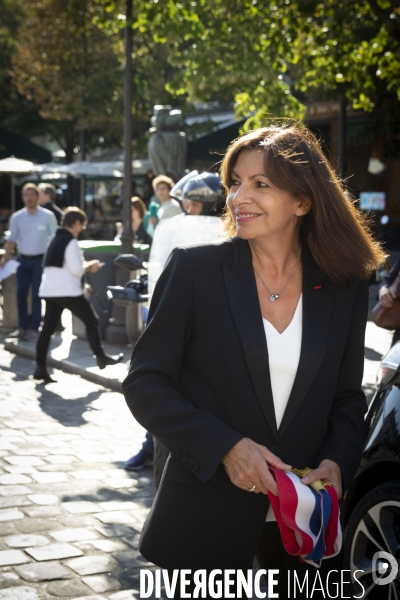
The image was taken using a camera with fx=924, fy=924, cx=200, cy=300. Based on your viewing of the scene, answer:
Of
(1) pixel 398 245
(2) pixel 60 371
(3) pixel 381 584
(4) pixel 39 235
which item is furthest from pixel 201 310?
(1) pixel 398 245

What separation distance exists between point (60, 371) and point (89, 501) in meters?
4.99

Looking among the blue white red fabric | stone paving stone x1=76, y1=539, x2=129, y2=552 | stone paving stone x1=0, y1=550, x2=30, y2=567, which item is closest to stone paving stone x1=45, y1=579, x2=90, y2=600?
stone paving stone x1=0, y1=550, x2=30, y2=567

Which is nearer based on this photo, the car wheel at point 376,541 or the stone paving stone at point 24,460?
the car wheel at point 376,541

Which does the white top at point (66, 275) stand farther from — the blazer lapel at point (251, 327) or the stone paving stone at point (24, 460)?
the blazer lapel at point (251, 327)

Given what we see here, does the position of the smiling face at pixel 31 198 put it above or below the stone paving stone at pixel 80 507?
above

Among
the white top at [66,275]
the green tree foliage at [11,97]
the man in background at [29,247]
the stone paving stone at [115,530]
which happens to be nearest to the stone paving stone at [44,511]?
the stone paving stone at [115,530]

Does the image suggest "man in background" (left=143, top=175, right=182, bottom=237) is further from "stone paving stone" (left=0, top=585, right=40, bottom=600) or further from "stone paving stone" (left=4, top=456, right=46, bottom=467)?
"stone paving stone" (left=0, top=585, right=40, bottom=600)

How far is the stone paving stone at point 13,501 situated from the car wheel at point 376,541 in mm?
2434

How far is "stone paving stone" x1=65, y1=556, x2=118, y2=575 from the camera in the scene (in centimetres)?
447

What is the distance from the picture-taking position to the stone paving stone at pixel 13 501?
5517mm

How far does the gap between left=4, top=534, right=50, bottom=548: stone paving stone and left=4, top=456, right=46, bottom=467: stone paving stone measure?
160 cm

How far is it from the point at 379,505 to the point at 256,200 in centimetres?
155

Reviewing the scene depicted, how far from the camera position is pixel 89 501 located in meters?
5.69

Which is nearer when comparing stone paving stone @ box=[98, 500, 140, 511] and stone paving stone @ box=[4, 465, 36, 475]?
stone paving stone @ box=[98, 500, 140, 511]
